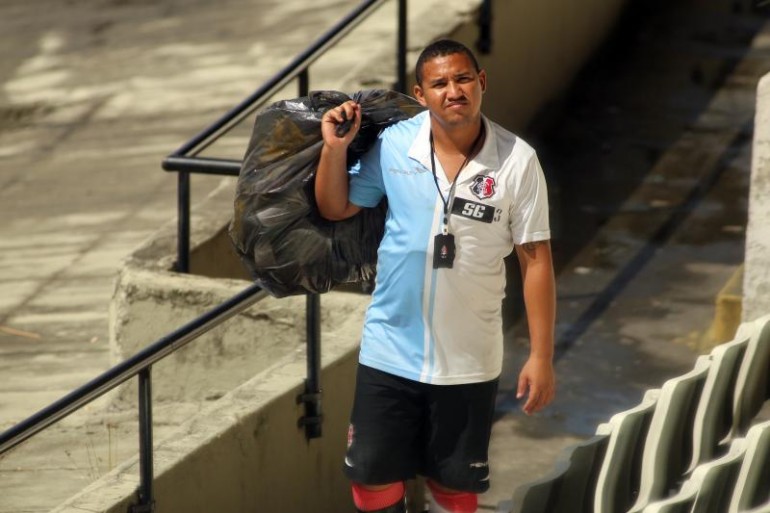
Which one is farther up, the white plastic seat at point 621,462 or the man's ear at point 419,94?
the man's ear at point 419,94

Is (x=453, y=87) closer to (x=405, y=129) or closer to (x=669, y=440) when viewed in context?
(x=405, y=129)

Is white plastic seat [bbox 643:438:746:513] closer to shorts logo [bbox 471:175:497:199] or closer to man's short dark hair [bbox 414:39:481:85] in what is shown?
shorts logo [bbox 471:175:497:199]

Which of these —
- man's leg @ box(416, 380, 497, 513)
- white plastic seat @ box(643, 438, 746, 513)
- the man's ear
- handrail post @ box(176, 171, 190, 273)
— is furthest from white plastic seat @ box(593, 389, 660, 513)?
handrail post @ box(176, 171, 190, 273)

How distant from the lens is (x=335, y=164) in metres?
4.56

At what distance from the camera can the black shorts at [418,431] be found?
4609 mm

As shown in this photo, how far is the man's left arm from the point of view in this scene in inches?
176

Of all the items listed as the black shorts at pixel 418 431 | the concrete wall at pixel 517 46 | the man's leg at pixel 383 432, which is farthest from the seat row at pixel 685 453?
the concrete wall at pixel 517 46

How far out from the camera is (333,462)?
6176 mm

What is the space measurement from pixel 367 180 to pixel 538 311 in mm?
624

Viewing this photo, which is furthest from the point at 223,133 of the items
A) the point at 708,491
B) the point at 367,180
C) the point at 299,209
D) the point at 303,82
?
the point at 708,491

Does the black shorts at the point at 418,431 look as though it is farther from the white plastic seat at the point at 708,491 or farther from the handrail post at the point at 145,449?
the handrail post at the point at 145,449

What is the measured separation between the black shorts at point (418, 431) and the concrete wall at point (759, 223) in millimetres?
2384

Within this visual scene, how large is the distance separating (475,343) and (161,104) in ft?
19.8

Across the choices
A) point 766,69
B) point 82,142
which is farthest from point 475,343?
point 766,69
